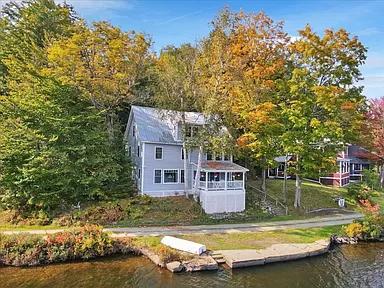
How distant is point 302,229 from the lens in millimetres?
24656

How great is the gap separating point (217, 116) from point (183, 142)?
3740 mm

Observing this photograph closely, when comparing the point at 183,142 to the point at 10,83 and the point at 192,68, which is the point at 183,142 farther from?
the point at 10,83

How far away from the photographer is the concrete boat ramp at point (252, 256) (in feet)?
55.7

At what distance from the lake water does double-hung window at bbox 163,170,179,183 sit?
1135cm

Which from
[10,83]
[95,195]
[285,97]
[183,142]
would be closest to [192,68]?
[183,142]

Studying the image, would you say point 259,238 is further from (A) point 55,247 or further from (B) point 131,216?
(A) point 55,247

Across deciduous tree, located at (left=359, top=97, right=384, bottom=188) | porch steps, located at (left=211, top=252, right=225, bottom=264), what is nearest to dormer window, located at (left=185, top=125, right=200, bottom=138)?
porch steps, located at (left=211, top=252, right=225, bottom=264)

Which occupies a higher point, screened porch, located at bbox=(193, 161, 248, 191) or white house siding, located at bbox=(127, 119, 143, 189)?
white house siding, located at bbox=(127, 119, 143, 189)

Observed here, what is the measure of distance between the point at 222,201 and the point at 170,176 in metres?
5.39

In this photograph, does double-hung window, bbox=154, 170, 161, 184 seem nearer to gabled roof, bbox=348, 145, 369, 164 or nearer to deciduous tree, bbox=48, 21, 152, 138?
deciduous tree, bbox=48, 21, 152, 138

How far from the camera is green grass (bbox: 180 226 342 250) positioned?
65.6 ft

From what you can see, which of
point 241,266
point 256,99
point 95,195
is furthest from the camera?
point 256,99

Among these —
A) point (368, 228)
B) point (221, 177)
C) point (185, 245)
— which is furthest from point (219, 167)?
point (368, 228)

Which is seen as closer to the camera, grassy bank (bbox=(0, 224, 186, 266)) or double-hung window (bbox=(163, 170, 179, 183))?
grassy bank (bbox=(0, 224, 186, 266))
